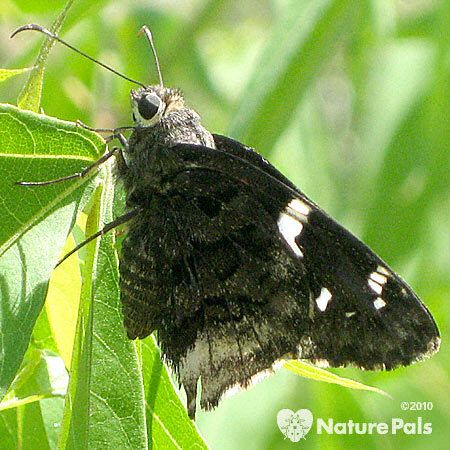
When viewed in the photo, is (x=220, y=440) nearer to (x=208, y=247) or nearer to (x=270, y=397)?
(x=270, y=397)

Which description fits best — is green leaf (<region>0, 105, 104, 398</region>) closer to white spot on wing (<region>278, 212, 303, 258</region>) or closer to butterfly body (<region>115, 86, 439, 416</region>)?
butterfly body (<region>115, 86, 439, 416</region>)

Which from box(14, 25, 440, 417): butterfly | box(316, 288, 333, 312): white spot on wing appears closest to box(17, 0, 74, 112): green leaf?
box(14, 25, 440, 417): butterfly

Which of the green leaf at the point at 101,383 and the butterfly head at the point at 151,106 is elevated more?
the butterfly head at the point at 151,106

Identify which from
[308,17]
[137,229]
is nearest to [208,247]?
[137,229]

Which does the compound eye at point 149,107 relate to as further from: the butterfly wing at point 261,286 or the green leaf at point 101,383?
the green leaf at point 101,383

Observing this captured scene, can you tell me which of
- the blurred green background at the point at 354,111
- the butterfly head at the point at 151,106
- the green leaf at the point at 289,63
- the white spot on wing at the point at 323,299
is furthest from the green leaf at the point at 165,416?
the blurred green background at the point at 354,111

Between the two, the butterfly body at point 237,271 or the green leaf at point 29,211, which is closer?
the green leaf at point 29,211

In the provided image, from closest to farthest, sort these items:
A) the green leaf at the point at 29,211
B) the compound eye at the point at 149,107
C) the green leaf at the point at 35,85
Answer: the green leaf at the point at 29,211, the green leaf at the point at 35,85, the compound eye at the point at 149,107

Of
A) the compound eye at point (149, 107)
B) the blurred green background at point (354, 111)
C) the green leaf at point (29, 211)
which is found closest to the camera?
the green leaf at point (29, 211)
